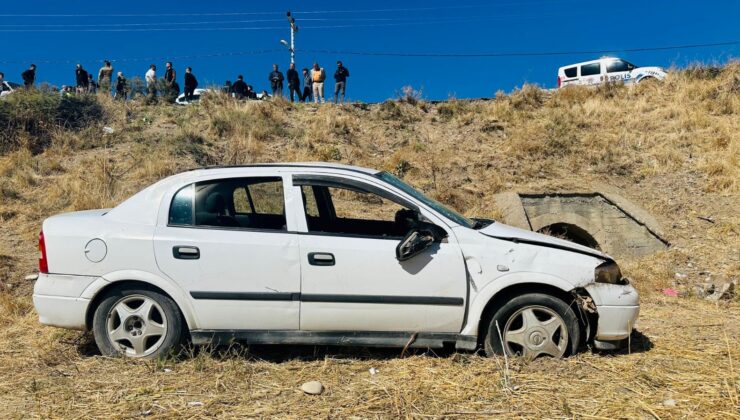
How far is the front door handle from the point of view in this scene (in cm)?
401

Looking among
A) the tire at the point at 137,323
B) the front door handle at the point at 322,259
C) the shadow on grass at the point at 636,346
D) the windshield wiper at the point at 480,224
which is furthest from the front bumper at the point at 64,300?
the shadow on grass at the point at 636,346

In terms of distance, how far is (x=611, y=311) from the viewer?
158 inches

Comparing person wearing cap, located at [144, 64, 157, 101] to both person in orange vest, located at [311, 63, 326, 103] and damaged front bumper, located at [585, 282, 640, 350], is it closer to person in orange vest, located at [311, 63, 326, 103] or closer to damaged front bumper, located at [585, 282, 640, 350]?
person in orange vest, located at [311, 63, 326, 103]

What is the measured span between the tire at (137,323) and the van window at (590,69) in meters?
21.7

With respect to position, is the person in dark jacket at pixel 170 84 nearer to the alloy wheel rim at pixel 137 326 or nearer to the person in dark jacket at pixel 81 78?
the person in dark jacket at pixel 81 78

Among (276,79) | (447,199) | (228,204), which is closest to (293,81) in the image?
(276,79)

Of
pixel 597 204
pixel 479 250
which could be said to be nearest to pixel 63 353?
pixel 479 250

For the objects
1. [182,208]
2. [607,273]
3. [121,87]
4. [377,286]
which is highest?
[121,87]

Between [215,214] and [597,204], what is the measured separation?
8365 mm

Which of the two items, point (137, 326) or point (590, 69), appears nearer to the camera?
point (137, 326)

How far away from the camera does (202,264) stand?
160 inches

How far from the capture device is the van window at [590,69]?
72.0 ft

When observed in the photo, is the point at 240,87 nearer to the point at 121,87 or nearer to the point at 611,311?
Answer: the point at 121,87

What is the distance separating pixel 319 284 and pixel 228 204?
1.09m
